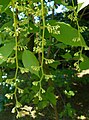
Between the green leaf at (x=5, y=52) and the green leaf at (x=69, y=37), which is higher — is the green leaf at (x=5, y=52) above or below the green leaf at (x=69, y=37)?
below

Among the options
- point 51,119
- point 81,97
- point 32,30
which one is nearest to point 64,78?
point 81,97

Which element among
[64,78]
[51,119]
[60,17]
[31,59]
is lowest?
[51,119]

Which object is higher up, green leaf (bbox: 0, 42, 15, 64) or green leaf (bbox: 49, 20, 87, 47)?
green leaf (bbox: 49, 20, 87, 47)

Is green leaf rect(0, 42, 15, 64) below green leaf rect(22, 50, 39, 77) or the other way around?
the other way around

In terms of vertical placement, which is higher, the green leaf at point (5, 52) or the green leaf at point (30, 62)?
the green leaf at point (5, 52)

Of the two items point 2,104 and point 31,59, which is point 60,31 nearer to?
point 31,59

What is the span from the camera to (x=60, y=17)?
2842mm

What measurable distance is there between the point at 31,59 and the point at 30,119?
1978 mm

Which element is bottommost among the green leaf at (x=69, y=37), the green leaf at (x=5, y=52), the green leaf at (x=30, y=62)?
the green leaf at (x=30, y=62)

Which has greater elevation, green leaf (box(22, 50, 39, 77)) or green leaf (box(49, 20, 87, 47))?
green leaf (box(49, 20, 87, 47))

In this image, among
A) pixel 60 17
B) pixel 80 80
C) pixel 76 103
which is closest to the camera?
pixel 60 17

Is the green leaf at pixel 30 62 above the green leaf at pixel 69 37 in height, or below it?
below

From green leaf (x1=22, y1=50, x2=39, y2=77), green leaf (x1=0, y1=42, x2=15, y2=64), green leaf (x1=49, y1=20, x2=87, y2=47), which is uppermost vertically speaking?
green leaf (x1=49, y1=20, x2=87, y2=47)

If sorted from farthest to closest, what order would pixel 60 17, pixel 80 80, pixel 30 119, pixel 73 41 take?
pixel 80 80, pixel 60 17, pixel 30 119, pixel 73 41
